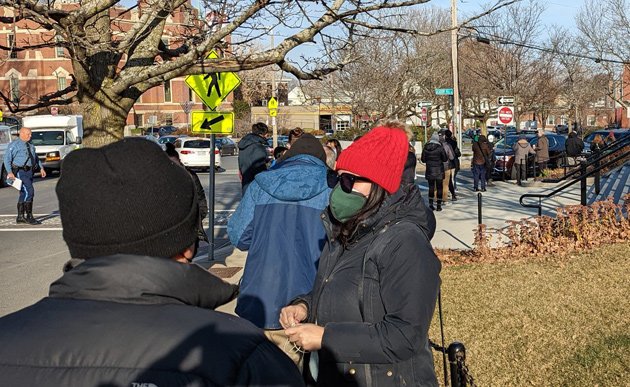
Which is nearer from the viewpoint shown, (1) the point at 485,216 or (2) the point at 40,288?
(2) the point at 40,288

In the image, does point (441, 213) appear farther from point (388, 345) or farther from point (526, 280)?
point (388, 345)

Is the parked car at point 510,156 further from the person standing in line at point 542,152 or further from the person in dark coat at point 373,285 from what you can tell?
the person in dark coat at point 373,285

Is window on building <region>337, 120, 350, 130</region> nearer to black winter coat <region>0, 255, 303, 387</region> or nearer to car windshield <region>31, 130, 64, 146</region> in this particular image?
car windshield <region>31, 130, 64, 146</region>

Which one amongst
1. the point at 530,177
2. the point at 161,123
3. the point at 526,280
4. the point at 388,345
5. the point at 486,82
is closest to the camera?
the point at 388,345

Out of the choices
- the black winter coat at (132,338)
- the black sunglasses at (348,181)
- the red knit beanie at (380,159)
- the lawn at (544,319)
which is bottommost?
the lawn at (544,319)

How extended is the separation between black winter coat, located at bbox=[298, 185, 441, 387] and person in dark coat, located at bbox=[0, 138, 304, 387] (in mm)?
1149

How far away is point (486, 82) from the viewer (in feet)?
155

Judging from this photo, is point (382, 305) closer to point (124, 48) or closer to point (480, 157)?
point (124, 48)

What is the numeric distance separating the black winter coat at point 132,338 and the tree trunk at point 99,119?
5969 mm

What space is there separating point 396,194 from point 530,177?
25896 millimetres

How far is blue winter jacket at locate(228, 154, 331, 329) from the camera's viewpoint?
189 inches

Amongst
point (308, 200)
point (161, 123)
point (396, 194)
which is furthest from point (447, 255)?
point (161, 123)

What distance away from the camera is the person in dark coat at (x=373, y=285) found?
306 cm

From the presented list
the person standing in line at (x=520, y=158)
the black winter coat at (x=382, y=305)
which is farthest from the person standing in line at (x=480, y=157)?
the black winter coat at (x=382, y=305)
